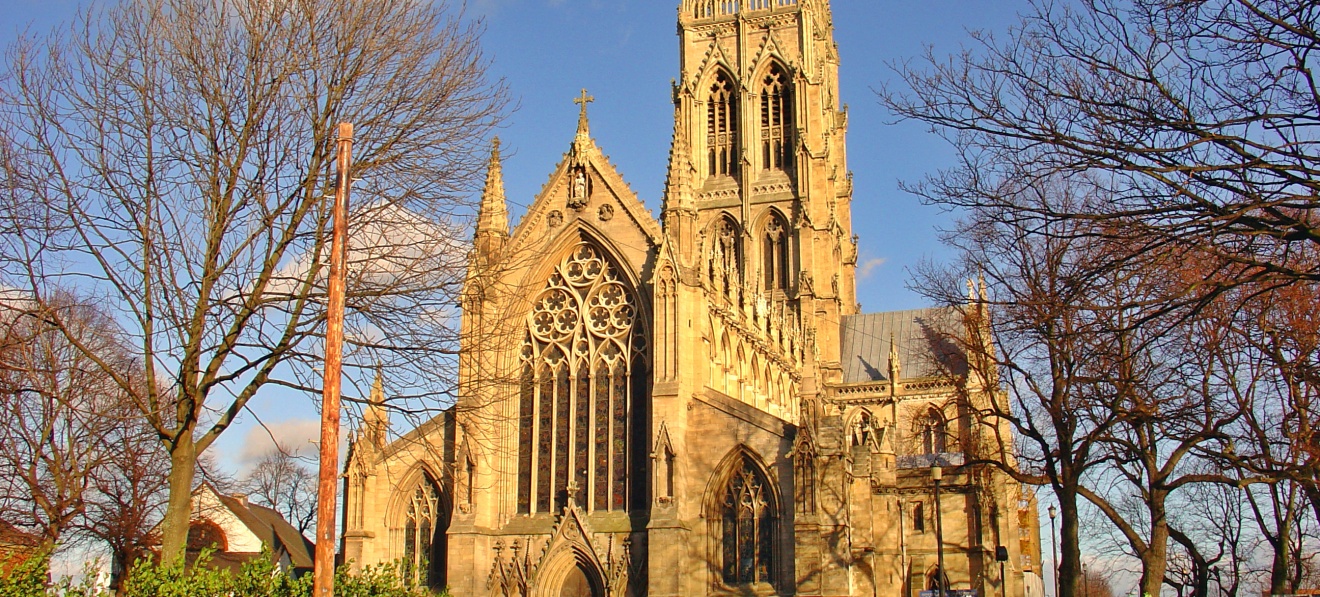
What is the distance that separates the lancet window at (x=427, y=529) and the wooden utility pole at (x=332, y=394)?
22.8 meters

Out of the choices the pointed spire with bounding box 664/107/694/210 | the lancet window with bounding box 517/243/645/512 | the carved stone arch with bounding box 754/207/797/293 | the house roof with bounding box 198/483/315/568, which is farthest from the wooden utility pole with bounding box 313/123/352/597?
the carved stone arch with bounding box 754/207/797/293

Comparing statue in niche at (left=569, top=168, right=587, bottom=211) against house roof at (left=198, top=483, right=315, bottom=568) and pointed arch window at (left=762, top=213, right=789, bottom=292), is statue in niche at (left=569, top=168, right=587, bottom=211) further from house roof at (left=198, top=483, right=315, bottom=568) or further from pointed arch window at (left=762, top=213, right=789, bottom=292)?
house roof at (left=198, top=483, right=315, bottom=568)

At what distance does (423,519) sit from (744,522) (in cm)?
931

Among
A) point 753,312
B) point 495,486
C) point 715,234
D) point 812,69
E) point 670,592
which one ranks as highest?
point 812,69

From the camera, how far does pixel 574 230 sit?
1412 inches

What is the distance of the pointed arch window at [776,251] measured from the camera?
52.9 meters

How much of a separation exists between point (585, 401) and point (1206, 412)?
18.5 metres

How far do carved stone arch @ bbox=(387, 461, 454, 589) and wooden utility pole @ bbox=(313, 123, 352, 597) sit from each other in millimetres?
22664

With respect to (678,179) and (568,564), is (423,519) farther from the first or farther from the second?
(678,179)

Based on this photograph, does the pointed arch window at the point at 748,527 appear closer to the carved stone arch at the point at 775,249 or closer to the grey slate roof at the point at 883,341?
the carved stone arch at the point at 775,249

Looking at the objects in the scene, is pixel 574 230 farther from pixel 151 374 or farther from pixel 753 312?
pixel 151 374

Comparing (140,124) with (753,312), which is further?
(753,312)

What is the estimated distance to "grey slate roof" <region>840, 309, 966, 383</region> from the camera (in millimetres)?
55438

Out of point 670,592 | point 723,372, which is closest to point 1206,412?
point 670,592
